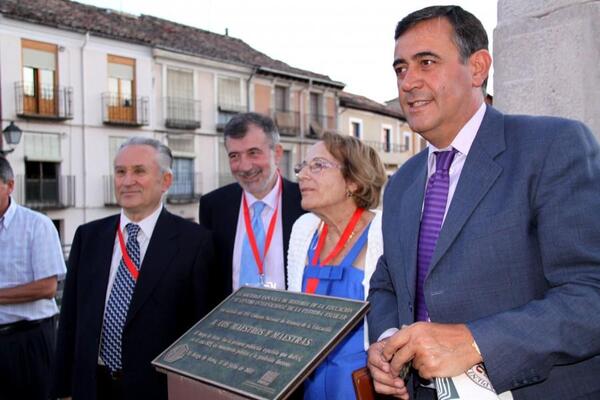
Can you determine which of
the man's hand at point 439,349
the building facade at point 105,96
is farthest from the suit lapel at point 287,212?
the building facade at point 105,96

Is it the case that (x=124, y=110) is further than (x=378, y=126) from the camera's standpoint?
No

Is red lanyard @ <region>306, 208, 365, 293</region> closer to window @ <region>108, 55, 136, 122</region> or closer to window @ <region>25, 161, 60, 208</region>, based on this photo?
window @ <region>25, 161, 60, 208</region>

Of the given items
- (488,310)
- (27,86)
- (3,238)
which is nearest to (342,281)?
(488,310)

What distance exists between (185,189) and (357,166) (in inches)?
897

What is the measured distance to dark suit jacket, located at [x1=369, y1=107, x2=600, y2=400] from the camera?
4.71 ft

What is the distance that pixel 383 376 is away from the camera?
169 cm

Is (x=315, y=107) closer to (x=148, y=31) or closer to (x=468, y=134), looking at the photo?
(x=148, y=31)

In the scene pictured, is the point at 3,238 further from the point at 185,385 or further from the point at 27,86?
the point at 27,86

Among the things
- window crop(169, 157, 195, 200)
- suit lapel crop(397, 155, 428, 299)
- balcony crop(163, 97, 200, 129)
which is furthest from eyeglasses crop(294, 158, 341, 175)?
balcony crop(163, 97, 200, 129)

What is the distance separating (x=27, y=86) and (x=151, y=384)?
66.4 feet

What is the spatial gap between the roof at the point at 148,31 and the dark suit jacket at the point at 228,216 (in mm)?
19019

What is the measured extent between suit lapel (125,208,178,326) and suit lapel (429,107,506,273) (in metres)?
1.84

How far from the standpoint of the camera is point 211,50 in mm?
26547

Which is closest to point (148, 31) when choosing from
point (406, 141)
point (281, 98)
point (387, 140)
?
point (281, 98)
